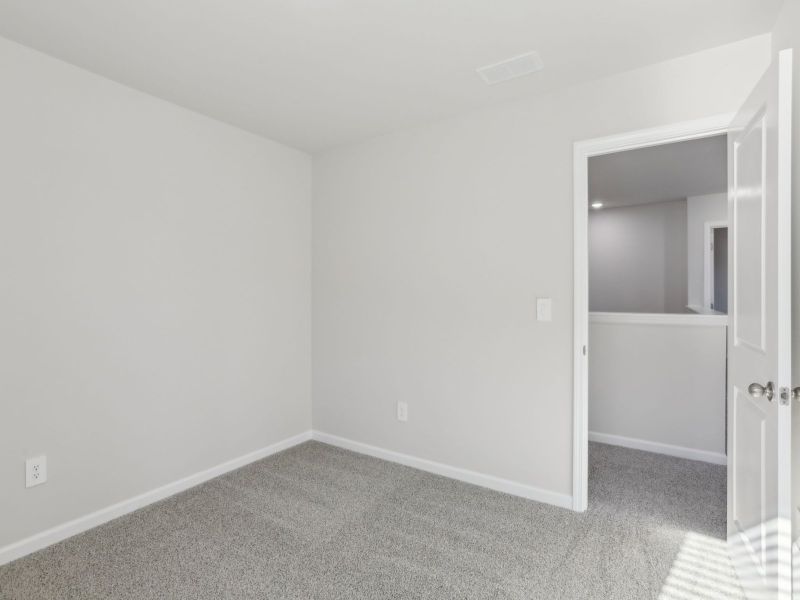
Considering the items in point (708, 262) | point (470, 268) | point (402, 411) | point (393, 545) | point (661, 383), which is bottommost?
point (393, 545)

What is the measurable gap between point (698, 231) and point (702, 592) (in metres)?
4.79

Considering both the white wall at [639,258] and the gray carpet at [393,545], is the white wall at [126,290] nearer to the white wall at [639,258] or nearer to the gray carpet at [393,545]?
the gray carpet at [393,545]

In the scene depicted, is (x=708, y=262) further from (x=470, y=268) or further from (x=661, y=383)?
(x=470, y=268)

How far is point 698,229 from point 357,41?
5.10m

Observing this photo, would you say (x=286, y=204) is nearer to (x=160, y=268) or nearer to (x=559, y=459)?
(x=160, y=268)

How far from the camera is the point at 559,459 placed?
257 cm

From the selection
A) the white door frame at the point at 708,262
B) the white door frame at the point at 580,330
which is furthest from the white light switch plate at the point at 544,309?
the white door frame at the point at 708,262

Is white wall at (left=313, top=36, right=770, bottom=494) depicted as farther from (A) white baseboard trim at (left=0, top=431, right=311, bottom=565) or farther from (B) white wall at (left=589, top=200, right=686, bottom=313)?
(B) white wall at (left=589, top=200, right=686, bottom=313)

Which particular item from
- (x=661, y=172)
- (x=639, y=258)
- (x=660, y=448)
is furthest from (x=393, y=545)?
(x=639, y=258)

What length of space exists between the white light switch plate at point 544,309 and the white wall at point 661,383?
1235 millimetres

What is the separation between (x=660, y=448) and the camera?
3.36 meters

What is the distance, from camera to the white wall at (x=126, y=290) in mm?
2078

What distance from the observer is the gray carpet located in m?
1.85

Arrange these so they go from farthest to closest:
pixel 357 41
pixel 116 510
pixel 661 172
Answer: pixel 661 172, pixel 116 510, pixel 357 41
